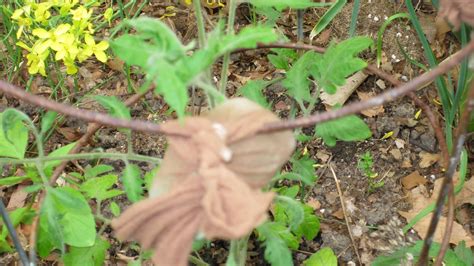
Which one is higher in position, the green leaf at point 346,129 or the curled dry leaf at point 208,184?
the curled dry leaf at point 208,184

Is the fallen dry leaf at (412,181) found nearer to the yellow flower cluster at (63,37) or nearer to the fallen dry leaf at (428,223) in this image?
the fallen dry leaf at (428,223)

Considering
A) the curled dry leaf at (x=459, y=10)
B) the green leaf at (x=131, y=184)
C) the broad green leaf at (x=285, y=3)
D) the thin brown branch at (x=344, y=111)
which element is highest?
the curled dry leaf at (x=459, y=10)

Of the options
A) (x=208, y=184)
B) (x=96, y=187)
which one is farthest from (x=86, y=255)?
(x=208, y=184)

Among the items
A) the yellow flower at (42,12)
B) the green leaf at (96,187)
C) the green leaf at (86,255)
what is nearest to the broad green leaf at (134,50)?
the green leaf at (96,187)

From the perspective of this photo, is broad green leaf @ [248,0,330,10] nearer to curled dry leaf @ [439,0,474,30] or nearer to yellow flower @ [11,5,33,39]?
curled dry leaf @ [439,0,474,30]

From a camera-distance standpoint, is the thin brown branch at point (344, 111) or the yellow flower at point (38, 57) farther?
the yellow flower at point (38, 57)

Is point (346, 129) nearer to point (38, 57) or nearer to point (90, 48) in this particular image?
point (90, 48)
